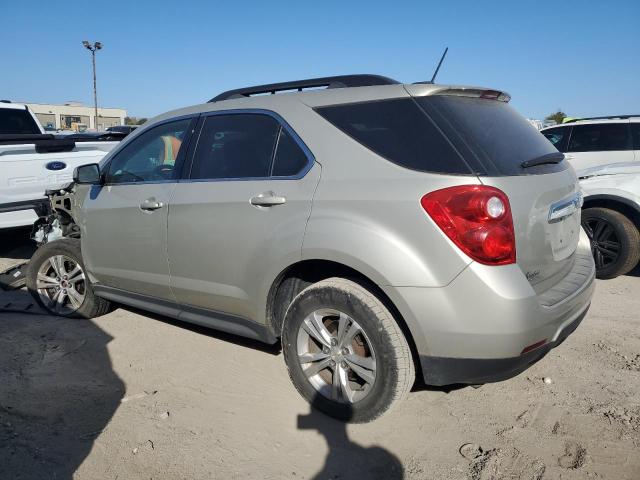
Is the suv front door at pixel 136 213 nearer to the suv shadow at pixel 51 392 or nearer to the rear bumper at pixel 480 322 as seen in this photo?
the suv shadow at pixel 51 392

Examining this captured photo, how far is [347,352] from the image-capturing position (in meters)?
2.76

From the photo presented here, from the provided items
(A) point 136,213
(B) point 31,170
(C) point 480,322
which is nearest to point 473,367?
(C) point 480,322

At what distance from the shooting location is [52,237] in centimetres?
491

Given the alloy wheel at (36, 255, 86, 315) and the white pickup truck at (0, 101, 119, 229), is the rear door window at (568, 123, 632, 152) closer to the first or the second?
the white pickup truck at (0, 101, 119, 229)

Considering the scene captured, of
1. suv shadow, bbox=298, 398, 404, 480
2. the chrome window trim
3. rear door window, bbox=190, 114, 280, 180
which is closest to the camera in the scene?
suv shadow, bbox=298, 398, 404, 480

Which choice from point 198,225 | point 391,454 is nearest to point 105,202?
point 198,225

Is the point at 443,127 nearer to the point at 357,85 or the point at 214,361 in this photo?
the point at 357,85

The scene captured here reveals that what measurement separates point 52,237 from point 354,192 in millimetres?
3582

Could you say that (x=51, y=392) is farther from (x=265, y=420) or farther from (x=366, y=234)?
(x=366, y=234)

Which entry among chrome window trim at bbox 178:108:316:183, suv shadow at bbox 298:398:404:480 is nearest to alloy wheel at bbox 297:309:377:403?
suv shadow at bbox 298:398:404:480

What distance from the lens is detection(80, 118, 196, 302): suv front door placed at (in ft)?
11.6

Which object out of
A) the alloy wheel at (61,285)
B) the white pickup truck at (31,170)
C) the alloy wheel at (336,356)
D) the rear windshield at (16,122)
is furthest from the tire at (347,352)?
the rear windshield at (16,122)

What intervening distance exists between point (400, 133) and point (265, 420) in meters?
1.77

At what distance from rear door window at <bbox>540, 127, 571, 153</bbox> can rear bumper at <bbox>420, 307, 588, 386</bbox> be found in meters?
6.28
